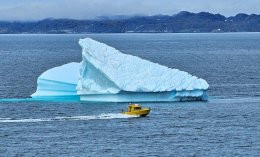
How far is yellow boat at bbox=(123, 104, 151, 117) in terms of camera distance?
7288 cm

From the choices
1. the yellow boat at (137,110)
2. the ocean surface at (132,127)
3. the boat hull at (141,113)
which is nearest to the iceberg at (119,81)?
the ocean surface at (132,127)

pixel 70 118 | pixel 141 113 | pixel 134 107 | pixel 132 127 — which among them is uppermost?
pixel 134 107

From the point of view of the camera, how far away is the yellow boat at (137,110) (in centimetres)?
7288

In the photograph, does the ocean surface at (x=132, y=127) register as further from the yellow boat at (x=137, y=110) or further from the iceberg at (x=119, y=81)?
the iceberg at (x=119, y=81)

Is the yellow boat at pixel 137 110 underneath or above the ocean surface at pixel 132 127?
above

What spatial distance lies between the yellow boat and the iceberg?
503 centimetres

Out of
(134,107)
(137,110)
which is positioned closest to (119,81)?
(134,107)

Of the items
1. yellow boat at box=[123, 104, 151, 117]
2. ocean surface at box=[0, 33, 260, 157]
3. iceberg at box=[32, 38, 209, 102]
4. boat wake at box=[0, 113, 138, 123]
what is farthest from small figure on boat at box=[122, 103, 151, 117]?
iceberg at box=[32, 38, 209, 102]

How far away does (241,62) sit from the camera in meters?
143

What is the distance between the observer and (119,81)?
259ft

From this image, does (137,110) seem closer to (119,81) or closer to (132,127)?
(132,127)

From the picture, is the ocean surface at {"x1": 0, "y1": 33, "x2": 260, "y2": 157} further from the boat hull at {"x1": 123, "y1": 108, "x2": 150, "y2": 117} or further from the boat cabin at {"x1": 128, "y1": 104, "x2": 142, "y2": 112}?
the boat cabin at {"x1": 128, "y1": 104, "x2": 142, "y2": 112}

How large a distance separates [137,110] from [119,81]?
6.57 meters

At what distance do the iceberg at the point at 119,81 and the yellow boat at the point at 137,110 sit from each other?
5.03 meters
